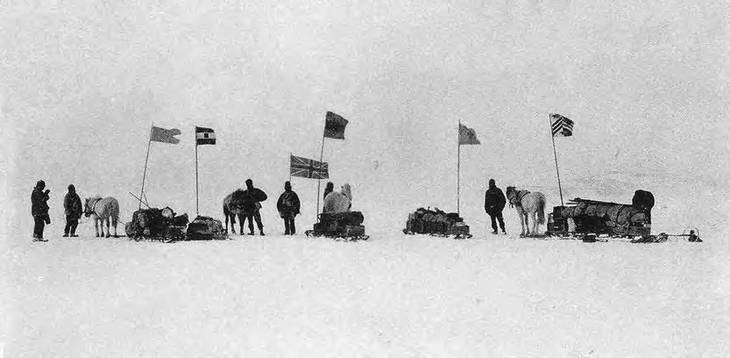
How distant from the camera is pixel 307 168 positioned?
19.5m

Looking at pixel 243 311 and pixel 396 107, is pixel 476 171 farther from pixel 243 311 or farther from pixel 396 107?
pixel 243 311

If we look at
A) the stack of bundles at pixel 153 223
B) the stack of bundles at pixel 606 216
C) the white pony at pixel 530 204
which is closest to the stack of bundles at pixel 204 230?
the stack of bundles at pixel 153 223

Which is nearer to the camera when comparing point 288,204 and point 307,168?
point 288,204

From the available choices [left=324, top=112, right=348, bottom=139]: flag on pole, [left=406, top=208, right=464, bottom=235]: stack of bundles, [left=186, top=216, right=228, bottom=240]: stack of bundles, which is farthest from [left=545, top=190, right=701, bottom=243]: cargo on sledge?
[left=186, top=216, right=228, bottom=240]: stack of bundles

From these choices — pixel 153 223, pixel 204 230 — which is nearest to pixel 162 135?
pixel 153 223

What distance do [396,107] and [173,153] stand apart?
13.5 m

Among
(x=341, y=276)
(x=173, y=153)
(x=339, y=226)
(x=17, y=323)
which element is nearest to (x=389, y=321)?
(x=341, y=276)

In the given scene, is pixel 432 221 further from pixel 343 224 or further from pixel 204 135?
pixel 204 135

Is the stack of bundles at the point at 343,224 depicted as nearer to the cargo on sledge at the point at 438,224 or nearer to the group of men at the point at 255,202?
the group of men at the point at 255,202

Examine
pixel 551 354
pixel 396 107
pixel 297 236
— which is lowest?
pixel 551 354

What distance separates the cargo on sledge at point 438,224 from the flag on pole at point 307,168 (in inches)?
112

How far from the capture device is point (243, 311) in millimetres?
9375

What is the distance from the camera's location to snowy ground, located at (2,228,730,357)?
8.25 metres

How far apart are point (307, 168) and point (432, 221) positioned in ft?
12.1
